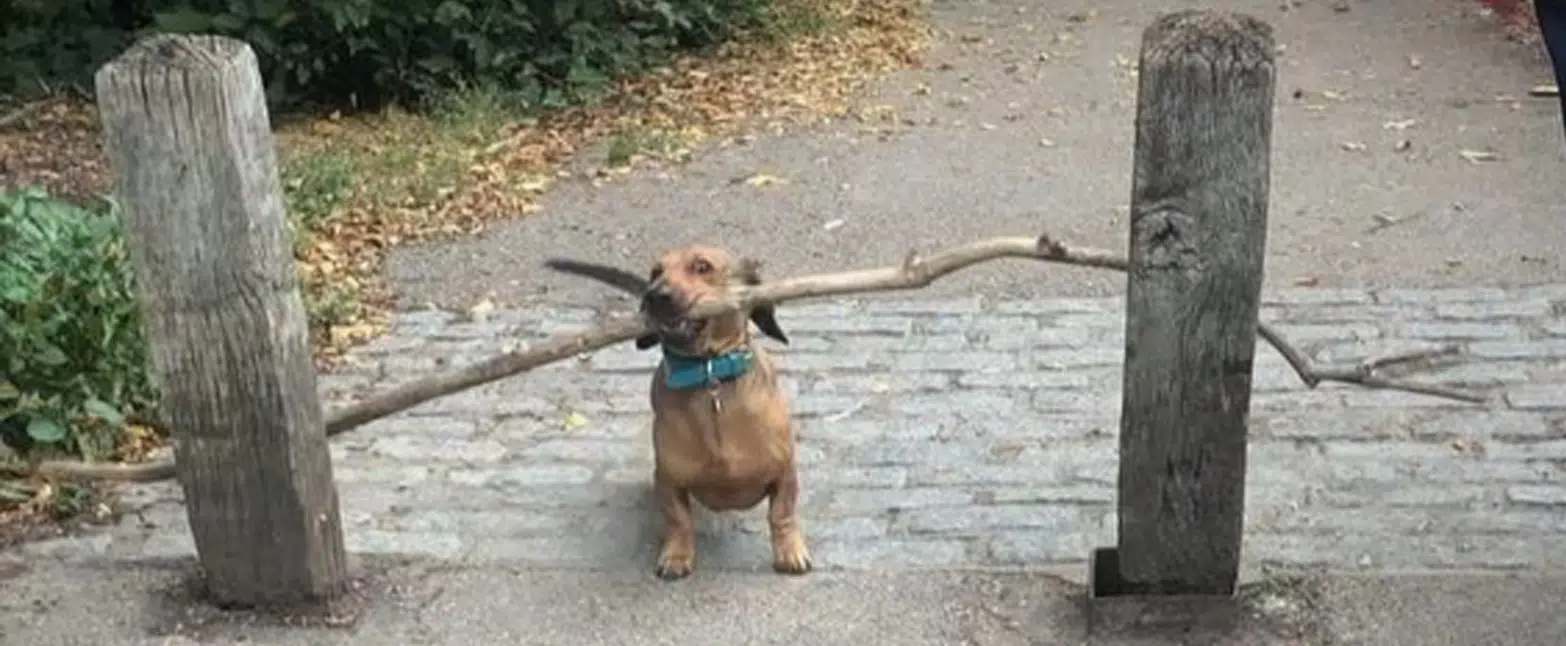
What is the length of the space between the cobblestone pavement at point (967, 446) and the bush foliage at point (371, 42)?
2.65m

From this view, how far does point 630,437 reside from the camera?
551cm

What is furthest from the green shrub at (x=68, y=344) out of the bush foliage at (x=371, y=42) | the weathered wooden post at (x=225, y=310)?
the bush foliage at (x=371, y=42)

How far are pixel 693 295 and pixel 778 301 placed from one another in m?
0.17

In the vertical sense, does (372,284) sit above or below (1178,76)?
below

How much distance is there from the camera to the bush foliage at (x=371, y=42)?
8.81 m

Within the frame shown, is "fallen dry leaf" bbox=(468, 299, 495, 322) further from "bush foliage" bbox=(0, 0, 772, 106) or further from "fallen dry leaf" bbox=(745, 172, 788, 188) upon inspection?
"bush foliage" bbox=(0, 0, 772, 106)

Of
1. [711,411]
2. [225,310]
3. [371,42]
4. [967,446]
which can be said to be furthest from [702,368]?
[371,42]

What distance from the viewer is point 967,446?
17.6 feet

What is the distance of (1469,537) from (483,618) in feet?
6.69

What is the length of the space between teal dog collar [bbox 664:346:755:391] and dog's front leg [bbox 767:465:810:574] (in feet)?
0.98

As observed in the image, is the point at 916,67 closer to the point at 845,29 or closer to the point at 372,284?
the point at 845,29

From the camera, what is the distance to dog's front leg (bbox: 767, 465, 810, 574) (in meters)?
4.62

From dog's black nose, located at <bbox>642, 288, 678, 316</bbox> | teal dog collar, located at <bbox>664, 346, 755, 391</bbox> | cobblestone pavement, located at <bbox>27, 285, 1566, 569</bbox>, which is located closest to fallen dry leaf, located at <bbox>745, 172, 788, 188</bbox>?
cobblestone pavement, located at <bbox>27, 285, 1566, 569</bbox>

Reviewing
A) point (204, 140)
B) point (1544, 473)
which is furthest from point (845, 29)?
point (204, 140)
